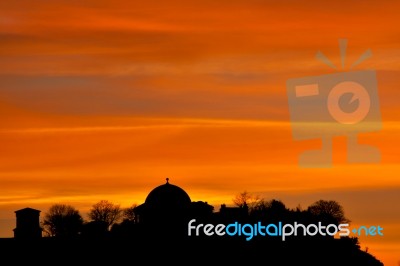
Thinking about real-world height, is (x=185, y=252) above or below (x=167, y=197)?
below

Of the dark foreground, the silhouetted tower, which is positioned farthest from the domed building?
the silhouetted tower

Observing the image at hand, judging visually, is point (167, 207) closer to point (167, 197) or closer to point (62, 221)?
point (167, 197)

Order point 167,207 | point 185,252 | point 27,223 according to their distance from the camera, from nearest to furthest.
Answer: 1. point 185,252
2. point 167,207
3. point 27,223

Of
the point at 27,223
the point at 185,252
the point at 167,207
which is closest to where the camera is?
the point at 185,252

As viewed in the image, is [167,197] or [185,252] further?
[167,197]

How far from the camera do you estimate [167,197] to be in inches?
4124

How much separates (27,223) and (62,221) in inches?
967

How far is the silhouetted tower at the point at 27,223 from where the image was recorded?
114 metres

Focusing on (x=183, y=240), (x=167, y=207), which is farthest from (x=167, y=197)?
(x=183, y=240)

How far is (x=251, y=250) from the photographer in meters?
88.2

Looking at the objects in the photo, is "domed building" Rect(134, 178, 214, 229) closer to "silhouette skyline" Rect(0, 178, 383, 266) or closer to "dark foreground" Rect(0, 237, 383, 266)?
"silhouette skyline" Rect(0, 178, 383, 266)

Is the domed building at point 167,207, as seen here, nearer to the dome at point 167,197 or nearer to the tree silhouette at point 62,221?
the dome at point 167,197

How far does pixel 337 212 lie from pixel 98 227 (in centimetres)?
3273

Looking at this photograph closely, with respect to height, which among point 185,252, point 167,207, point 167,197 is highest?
point 167,197
